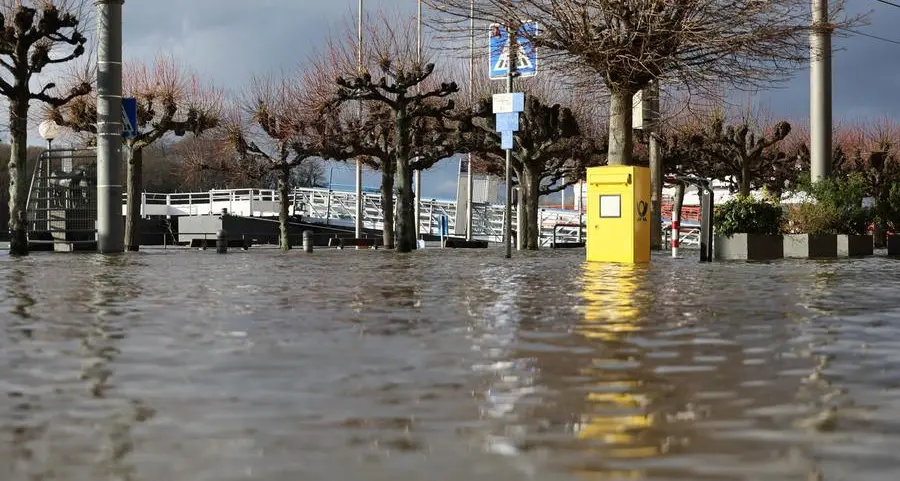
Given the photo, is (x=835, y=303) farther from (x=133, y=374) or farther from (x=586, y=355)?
(x=133, y=374)

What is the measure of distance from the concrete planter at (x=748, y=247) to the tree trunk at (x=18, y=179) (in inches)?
625

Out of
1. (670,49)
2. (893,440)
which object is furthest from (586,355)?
(670,49)

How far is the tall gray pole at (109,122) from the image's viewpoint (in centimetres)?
2725

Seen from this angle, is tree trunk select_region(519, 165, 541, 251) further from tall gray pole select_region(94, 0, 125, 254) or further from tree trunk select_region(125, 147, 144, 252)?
tall gray pole select_region(94, 0, 125, 254)

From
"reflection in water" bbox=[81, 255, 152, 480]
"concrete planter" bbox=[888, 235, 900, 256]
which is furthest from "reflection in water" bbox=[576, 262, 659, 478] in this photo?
"concrete planter" bbox=[888, 235, 900, 256]

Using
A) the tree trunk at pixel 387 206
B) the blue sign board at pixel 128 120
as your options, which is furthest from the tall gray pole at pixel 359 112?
the blue sign board at pixel 128 120

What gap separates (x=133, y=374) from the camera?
593 centimetres

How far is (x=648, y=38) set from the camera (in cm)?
2470

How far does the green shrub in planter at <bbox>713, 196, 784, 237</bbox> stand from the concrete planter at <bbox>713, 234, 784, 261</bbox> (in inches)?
7.9

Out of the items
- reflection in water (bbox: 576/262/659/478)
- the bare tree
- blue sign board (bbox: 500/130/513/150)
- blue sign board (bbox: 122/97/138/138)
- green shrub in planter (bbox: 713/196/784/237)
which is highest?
the bare tree

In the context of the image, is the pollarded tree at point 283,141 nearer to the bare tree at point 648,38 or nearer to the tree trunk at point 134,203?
the tree trunk at point 134,203

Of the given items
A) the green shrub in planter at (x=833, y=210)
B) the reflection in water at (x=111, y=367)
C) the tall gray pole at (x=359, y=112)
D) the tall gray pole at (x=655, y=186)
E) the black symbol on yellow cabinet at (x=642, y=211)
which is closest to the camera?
the reflection in water at (x=111, y=367)

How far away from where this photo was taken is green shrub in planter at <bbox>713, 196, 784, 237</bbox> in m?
26.0

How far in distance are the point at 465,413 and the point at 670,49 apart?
21.5m
